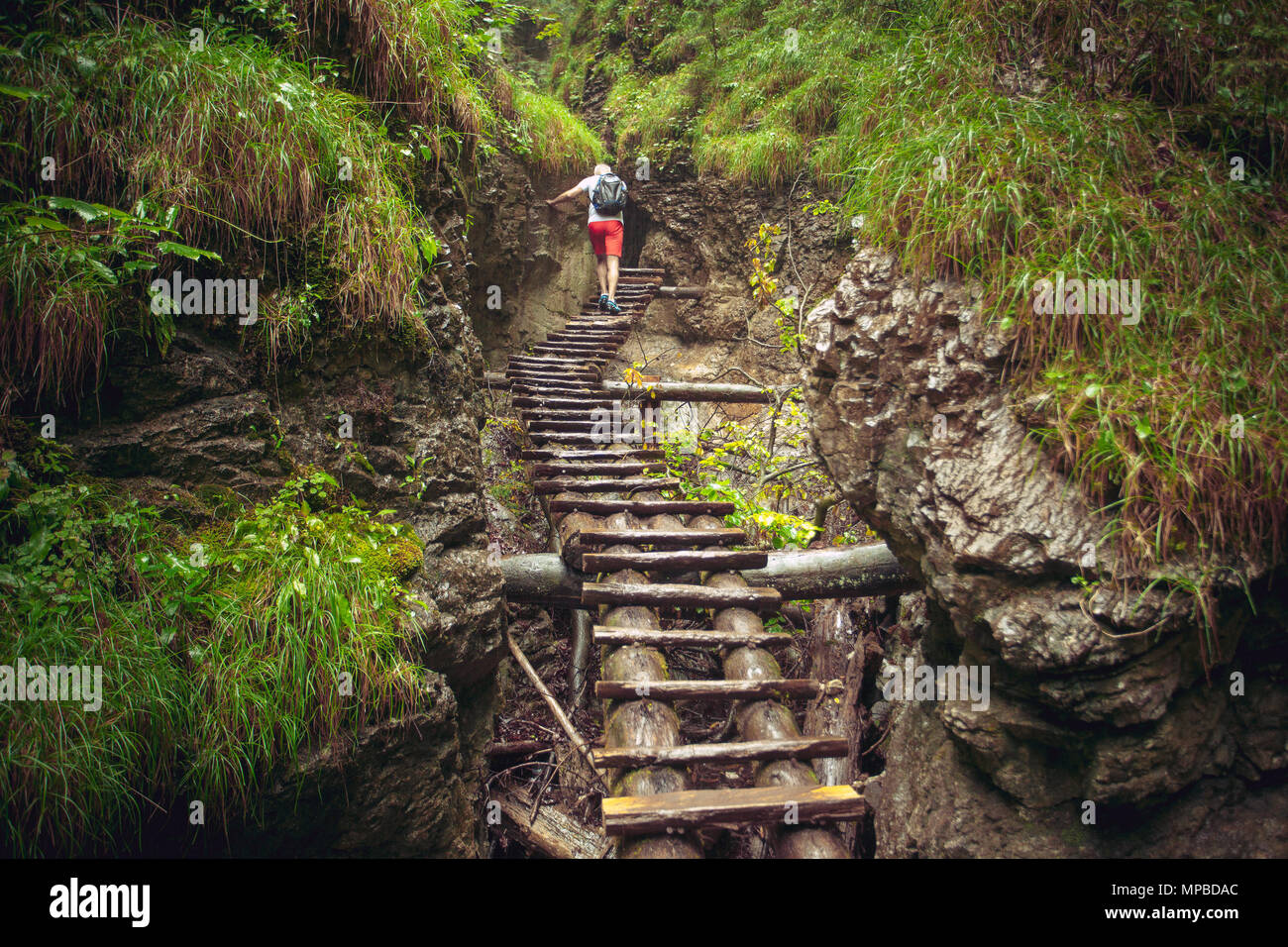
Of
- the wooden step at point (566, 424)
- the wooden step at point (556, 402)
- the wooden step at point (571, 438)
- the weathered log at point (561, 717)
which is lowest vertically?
the weathered log at point (561, 717)

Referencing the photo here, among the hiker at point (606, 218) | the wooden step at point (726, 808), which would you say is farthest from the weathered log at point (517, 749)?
the hiker at point (606, 218)

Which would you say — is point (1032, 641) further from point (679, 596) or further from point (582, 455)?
point (582, 455)

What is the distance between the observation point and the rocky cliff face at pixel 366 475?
276cm

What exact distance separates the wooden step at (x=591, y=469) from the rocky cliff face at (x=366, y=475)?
119 centimetres

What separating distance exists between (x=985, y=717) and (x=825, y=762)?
184cm

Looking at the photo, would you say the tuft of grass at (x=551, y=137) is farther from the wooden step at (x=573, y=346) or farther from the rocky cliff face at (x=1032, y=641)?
the rocky cliff face at (x=1032, y=641)

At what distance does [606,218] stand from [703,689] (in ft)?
22.8

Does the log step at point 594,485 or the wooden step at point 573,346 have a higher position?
the wooden step at point 573,346

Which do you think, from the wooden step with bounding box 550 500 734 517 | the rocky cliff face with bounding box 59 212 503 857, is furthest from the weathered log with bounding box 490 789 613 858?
the wooden step with bounding box 550 500 734 517

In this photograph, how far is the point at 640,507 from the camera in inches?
191

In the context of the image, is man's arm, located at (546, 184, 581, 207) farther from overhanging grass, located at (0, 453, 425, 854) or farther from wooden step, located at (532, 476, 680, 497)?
overhanging grass, located at (0, 453, 425, 854)

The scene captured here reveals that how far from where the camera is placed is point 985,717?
2.97 m
